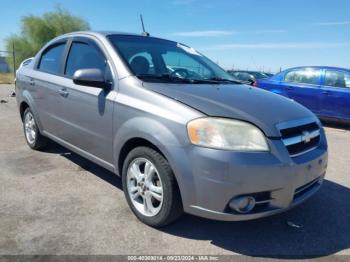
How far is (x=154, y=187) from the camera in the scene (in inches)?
120

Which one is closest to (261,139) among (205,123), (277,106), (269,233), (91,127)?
(205,123)

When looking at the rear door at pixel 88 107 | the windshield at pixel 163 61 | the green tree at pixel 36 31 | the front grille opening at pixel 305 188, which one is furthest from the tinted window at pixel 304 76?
the green tree at pixel 36 31

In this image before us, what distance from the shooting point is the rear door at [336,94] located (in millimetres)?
8453

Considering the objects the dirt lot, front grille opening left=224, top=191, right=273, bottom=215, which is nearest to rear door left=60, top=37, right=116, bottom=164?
the dirt lot

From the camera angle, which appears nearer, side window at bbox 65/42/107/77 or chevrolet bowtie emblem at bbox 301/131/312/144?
chevrolet bowtie emblem at bbox 301/131/312/144

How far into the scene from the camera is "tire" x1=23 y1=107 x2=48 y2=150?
5179mm

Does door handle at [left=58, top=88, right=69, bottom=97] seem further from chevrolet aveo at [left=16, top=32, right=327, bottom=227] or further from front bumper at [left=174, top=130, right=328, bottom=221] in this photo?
front bumper at [left=174, top=130, right=328, bottom=221]

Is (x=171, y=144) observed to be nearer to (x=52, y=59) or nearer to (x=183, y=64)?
(x=183, y=64)

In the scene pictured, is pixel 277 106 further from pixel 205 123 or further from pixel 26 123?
pixel 26 123

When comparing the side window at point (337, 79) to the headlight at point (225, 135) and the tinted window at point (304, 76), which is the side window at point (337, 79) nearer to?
the tinted window at point (304, 76)

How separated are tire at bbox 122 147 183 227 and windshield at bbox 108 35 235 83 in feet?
2.47

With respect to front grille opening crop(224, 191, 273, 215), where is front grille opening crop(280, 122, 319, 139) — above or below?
above

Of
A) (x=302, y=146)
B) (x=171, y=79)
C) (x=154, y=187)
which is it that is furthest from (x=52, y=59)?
(x=302, y=146)

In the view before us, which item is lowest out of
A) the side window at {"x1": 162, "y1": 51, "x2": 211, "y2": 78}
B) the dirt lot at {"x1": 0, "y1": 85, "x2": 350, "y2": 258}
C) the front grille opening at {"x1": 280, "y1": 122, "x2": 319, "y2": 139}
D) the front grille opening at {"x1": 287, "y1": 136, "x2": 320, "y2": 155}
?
the dirt lot at {"x1": 0, "y1": 85, "x2": 350, "y2": 258}
